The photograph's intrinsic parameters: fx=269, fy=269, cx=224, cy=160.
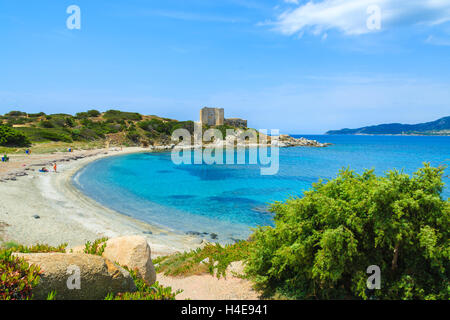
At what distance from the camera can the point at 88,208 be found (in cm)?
2278

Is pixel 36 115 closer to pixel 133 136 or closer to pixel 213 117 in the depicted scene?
pixel 133 136

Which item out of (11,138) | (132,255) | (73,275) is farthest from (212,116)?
(73,275)

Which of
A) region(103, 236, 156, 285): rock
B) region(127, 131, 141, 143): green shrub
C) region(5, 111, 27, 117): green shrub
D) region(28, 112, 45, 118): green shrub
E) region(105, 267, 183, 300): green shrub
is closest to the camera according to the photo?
region(105, 267, 183, 300): green shrub

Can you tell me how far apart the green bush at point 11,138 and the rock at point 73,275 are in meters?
61.4

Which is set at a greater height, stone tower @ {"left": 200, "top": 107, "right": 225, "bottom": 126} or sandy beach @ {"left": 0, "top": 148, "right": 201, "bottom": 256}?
stone tower @ {"left": 200, "top": 107, "right": 225, "bottom": 126}

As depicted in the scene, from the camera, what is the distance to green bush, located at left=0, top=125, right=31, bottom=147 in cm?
5197

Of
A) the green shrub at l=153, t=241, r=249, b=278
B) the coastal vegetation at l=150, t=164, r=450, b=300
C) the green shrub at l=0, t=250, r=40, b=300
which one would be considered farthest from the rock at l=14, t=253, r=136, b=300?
the green shrub at l=153, t=241, r=249, b=278

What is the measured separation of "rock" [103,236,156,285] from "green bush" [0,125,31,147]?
58967 mm

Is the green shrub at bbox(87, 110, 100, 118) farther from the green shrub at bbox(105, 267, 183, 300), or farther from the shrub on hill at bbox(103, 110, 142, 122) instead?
the green shrub at bbox(105, 267, 183, 300)

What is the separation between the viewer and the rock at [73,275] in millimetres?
4469

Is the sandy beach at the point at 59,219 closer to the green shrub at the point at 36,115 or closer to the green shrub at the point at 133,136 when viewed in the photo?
the green shrub at the point at 133,136

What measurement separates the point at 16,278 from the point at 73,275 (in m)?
0.80

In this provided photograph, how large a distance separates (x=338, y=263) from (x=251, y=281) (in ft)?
10.1

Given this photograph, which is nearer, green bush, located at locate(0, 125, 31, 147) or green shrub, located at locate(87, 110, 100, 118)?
green bush, located at locate(0, 125, 31, 147)
